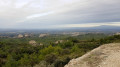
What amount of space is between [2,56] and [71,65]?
95.6ft

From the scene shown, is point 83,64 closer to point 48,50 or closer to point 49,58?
point 49,58

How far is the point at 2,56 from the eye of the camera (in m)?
30.4

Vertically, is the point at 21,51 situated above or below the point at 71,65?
below

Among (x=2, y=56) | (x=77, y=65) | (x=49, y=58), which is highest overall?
(x=77, y=65)

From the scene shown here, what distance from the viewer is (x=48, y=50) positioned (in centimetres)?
2792

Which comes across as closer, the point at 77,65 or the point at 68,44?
the point at 77,65

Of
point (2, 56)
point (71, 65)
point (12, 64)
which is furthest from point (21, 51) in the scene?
point (71, 65)

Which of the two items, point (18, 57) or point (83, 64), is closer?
point (83, 64)

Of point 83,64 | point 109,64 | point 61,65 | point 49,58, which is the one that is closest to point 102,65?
point 109,64

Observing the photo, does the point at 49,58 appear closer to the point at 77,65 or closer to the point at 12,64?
the point at 77,65

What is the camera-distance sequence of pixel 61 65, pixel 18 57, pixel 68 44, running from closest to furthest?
pixel 61 65 < pixel 18 57 < pixel 68 44

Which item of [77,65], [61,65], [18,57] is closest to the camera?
[77,65]

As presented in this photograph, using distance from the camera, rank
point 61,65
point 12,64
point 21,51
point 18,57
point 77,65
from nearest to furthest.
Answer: point 77,65
point 61,65
point 12,64
point 18,57
point 21,51

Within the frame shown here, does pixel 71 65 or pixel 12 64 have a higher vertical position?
pixel 71 65
